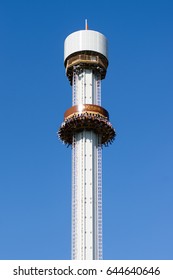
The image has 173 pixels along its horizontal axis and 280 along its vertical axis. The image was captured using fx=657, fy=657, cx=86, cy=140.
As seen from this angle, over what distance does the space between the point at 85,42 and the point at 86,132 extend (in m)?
18.2

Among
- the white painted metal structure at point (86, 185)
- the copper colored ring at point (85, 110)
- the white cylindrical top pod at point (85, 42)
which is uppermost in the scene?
the white cylindrical top pod at point (85, 42)

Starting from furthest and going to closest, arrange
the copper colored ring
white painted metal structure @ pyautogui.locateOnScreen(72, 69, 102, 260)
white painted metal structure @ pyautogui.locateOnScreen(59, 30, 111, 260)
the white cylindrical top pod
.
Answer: the white cylindrical top pod → the copper colored ring → white painted metal structure @ pyautogui.locateOnScreen(59, 30, 111, 260) → white painted metal structure @ pyautogui.locateOnScreen(72, 69, 102, 260)

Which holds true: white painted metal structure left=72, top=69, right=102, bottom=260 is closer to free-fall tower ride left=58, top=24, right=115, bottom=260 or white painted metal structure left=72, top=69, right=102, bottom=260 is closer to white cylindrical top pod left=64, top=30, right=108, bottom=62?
free-fall tower ride left=58, top=24, right=115, bottom=260

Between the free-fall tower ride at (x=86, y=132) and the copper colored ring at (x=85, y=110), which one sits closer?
the free-fall tower ride at (x=86, y=132)

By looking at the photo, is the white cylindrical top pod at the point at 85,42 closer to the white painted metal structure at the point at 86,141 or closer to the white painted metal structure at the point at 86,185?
the white painted metal structure at the point at 86,141

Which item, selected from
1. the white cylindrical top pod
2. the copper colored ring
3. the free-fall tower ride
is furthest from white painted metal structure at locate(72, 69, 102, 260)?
the white cylindrical top pod

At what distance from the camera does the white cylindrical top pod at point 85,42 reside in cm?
12469

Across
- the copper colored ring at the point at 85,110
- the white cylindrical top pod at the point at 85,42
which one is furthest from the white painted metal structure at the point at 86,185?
the white cylindrical top pod at the point at 85,42

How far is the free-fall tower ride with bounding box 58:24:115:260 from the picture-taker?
363 feet

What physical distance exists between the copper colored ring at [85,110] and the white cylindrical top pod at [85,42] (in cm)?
1232

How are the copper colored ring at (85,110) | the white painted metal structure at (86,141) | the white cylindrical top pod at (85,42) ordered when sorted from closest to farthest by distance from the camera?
the white painted metal structure at (86,141)
the copper colored ring at (85,110)
the white cylindrical top pod at (85,42)

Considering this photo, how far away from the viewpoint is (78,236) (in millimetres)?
110062
